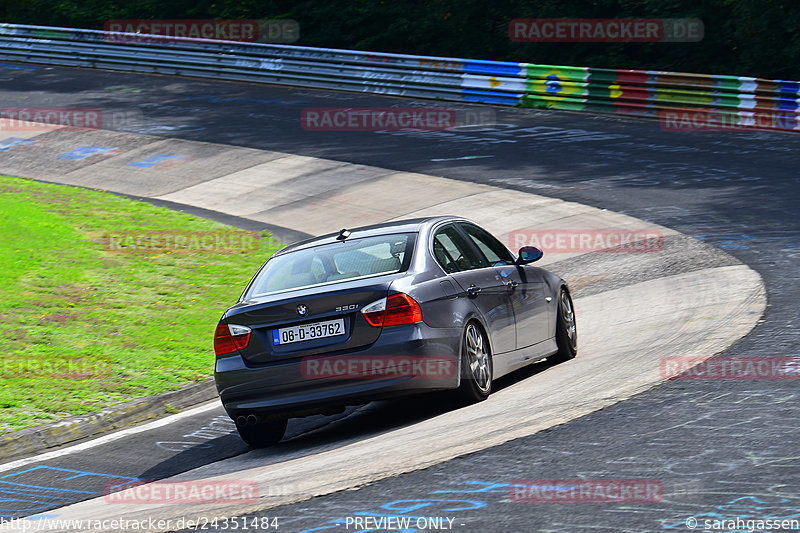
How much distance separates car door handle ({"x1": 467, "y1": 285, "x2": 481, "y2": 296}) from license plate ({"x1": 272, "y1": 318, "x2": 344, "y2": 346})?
3.86ft

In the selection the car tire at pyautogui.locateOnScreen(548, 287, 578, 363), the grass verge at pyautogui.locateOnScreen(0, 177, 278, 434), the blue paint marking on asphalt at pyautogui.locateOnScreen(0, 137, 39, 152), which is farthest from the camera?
the blue paint marking on asphalt at pyautogui.locateOnScreen(0, 137, 39, 152)

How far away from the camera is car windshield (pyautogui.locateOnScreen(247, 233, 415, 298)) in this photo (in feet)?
26.4

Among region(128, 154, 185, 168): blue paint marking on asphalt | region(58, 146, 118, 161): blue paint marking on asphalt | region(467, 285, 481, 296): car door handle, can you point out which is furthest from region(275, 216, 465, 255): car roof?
region(58, 146, 118, 161): blue paint marking on asphalt

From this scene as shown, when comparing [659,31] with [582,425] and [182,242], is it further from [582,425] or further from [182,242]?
[582,425]

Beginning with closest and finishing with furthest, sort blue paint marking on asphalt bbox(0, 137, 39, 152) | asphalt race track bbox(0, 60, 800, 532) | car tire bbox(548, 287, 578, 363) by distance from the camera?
1. asphalt race track bbox(0, 60, 800, 532)
2. car tire bbox(548, 287, 578, 363)
3. blue paint marking on asphalt bbox(0, 137, 39, 152)

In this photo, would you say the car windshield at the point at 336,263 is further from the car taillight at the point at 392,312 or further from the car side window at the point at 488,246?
the car side window at the point at 488,246

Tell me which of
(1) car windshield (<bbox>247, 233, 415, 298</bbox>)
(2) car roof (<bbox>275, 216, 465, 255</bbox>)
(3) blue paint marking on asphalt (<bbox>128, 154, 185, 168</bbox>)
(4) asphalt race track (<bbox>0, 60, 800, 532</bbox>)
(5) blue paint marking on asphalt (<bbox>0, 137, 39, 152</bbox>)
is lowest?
(4) asphalt race track (<bbox>0, 60, 800, 532</bbox>)

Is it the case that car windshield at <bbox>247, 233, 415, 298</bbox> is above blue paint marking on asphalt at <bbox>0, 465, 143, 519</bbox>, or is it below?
above

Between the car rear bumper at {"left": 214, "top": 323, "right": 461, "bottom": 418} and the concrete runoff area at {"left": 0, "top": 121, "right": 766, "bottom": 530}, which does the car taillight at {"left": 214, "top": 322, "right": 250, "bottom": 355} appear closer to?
the car rear bumper at {"left": 214, "top": 323, "right": 461, "bottom": 418}

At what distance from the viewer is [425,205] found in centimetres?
1842

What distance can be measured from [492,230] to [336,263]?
8.67 metres

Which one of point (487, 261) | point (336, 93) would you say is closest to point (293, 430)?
point (487, 261)

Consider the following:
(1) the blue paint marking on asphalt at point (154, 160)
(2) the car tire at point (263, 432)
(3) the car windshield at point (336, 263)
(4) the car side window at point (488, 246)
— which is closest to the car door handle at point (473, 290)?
(3) the car windshield at point (336, 263)

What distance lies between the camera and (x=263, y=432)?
802 centimetres
